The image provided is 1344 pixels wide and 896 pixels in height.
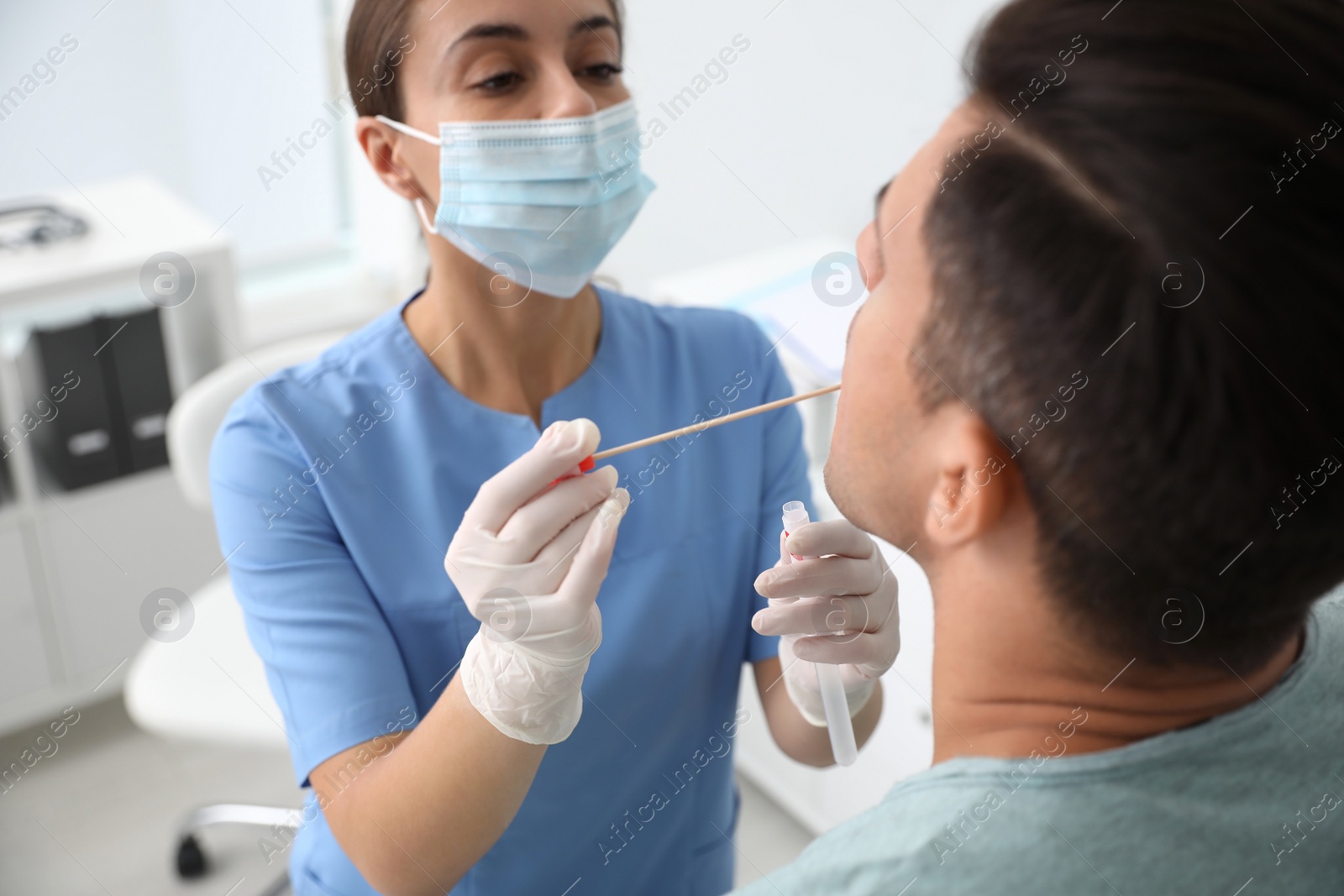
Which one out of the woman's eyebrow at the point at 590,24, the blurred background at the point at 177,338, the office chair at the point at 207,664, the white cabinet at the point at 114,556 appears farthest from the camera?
the white cabinet at the point at 114,556

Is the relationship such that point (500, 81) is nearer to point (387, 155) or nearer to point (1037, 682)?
point (387, 155)

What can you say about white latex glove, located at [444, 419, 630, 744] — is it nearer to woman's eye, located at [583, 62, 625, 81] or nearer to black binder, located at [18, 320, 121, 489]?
woman's eye, located at [583, 62, 625, 81]

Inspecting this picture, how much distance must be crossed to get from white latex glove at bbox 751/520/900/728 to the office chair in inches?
36.7

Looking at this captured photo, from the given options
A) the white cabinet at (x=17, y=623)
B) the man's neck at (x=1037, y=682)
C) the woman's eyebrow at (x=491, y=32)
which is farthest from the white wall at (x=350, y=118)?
the man's neck at (x=1037, y=682)

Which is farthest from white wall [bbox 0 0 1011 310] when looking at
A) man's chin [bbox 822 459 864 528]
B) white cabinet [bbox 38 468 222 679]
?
man's chin [bbox 822 459 864 528]

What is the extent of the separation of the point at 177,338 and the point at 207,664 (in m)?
0.88

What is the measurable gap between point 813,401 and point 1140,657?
1.36m

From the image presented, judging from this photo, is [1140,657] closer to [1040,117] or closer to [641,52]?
[1040,117]

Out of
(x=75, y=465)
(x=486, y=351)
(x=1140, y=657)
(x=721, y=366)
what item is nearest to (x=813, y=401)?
(x=721, y=366)

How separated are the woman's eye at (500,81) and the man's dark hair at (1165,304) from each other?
680 millimetres

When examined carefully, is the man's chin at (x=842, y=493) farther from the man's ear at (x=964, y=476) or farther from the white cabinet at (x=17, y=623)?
the white cabinet at (x=17, y=623)

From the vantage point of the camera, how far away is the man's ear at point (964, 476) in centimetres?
72

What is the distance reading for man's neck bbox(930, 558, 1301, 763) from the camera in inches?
28.8

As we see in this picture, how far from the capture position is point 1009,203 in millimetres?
656
